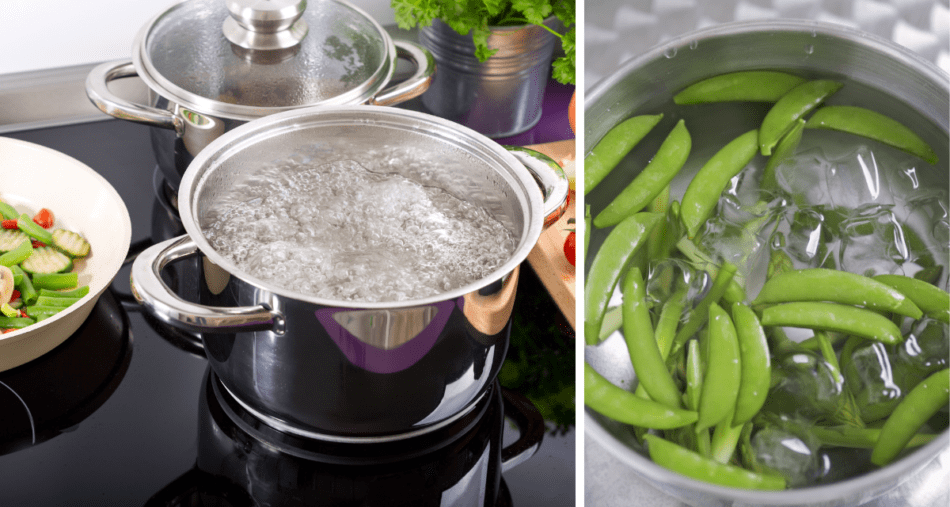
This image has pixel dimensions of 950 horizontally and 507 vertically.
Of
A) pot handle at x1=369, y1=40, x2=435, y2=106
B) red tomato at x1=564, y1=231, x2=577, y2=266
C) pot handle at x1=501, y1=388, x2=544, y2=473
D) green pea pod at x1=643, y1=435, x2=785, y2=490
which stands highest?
green pea pod at x1=643, y1=435, x2=785, y2=490

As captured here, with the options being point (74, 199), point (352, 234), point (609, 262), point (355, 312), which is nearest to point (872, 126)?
point (609, 262)

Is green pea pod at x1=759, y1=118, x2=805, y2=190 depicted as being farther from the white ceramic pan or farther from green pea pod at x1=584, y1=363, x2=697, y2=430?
the white ceramic pan

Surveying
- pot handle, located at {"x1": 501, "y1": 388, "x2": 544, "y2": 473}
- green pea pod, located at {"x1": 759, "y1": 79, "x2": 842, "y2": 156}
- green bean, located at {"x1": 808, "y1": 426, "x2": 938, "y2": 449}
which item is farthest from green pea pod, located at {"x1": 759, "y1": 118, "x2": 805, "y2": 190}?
A: pot handle, located at {"x1": 501, "y1": 388, "x2": 544, "y2": 473}

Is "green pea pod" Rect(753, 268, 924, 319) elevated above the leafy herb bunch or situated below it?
above

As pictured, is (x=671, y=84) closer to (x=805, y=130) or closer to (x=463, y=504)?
(x=805, y=130)

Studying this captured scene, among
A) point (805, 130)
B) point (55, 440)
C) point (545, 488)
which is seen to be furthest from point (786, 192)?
point (55, 440)

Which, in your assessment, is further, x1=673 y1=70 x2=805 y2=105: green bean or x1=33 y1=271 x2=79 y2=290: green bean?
x1=33 y1=271 x2=79 y2=290: green bean
